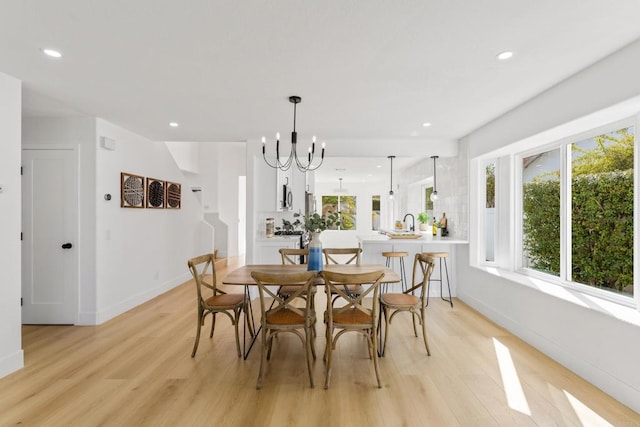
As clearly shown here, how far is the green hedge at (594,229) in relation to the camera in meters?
2.57

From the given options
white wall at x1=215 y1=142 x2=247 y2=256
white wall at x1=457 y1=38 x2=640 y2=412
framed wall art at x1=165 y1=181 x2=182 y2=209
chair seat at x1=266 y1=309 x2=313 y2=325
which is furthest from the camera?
white wall at x1=215 y1=142 x2=247 y2=256

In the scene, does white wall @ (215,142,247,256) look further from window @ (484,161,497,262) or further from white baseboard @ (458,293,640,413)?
white baseboard @ (458,293,640,413)

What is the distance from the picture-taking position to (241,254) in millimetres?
9672

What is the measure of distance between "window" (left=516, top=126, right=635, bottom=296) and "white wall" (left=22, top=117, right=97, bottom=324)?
5.04m

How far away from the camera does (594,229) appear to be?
9.34 ft

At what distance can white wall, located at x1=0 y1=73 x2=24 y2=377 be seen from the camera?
2652 millimetres

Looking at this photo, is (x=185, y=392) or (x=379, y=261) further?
(x=379, y=261)

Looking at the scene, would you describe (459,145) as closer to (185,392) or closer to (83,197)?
(185,392)

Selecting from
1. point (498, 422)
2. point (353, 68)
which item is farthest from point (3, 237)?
point (498, 422)

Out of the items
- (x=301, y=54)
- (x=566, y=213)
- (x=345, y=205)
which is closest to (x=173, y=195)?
(x=301, y=54)

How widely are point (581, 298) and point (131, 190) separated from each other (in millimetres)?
5127

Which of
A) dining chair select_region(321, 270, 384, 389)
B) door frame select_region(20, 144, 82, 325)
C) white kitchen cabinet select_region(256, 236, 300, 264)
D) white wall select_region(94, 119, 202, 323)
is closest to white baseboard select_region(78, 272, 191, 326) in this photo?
white wall select_region(94, 119, 202, 323)

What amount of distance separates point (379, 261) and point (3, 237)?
4165 mm

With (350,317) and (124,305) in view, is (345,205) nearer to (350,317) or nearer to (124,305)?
(124,305)
